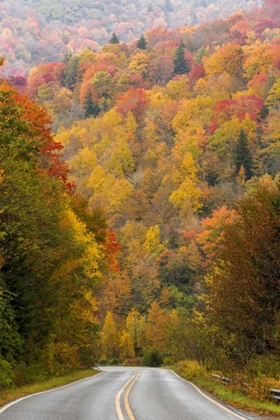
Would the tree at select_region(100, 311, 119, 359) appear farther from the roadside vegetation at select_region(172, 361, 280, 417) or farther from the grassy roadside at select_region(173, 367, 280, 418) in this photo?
→ the roadside vegetation at select_region(172, 361, 280, 417)

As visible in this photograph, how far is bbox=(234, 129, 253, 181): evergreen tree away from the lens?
111000 mm

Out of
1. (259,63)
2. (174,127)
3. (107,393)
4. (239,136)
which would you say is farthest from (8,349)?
(259,63)

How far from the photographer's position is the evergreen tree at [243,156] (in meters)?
111

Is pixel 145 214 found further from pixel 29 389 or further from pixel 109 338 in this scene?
pixel 29 389

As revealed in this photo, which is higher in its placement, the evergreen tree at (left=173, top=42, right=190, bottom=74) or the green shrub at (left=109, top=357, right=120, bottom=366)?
the evergreen tree at (left=173, top=42, right=190, bottom=74)

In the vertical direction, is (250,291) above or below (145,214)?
below

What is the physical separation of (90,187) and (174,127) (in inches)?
899

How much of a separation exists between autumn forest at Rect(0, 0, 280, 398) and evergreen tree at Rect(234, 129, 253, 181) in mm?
257

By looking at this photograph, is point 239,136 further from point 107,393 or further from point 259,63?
point 107,393

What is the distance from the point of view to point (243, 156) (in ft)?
366

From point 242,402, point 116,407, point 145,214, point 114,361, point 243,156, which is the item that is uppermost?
point 243,156

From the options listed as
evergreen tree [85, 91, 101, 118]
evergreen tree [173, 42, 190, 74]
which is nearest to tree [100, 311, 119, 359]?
evergreen tree [85, 91, 101, 118]

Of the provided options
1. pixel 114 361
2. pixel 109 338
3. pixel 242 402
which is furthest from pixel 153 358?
pixel 242 402

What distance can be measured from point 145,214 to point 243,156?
20854 mm
